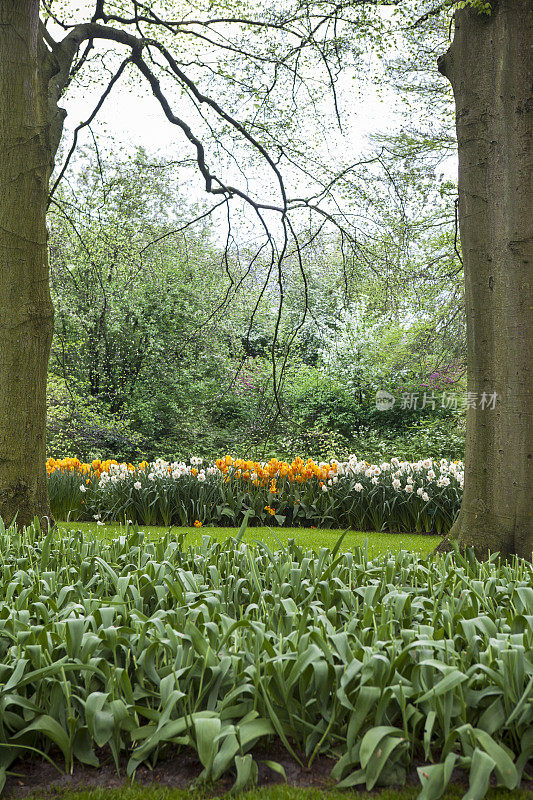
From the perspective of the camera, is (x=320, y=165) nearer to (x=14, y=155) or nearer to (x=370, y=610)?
(x=14, y=155)

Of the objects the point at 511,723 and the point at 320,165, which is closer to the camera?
the point at 511,723

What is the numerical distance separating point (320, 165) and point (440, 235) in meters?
4.32

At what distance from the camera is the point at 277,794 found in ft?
5.44

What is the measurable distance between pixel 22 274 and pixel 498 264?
10.2 feet

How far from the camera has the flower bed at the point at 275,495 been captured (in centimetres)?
714

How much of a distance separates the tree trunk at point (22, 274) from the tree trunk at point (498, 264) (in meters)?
2.84

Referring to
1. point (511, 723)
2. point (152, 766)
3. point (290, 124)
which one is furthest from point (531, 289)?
point (290, 124)

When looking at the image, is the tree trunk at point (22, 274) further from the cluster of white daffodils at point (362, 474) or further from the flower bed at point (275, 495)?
the cluster of white daffodils at point (362, 474)

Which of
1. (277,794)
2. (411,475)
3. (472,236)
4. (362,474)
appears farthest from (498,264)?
(362,474)

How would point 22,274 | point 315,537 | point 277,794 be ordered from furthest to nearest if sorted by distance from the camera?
point 315,537 → point 22,274 → point 277,794

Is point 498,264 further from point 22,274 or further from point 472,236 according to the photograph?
point 22,274

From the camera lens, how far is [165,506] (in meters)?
7.18

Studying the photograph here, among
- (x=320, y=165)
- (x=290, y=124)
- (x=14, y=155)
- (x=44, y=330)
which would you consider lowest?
(x=44, y=330)

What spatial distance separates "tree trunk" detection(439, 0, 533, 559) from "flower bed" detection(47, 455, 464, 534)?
9.79 feet
